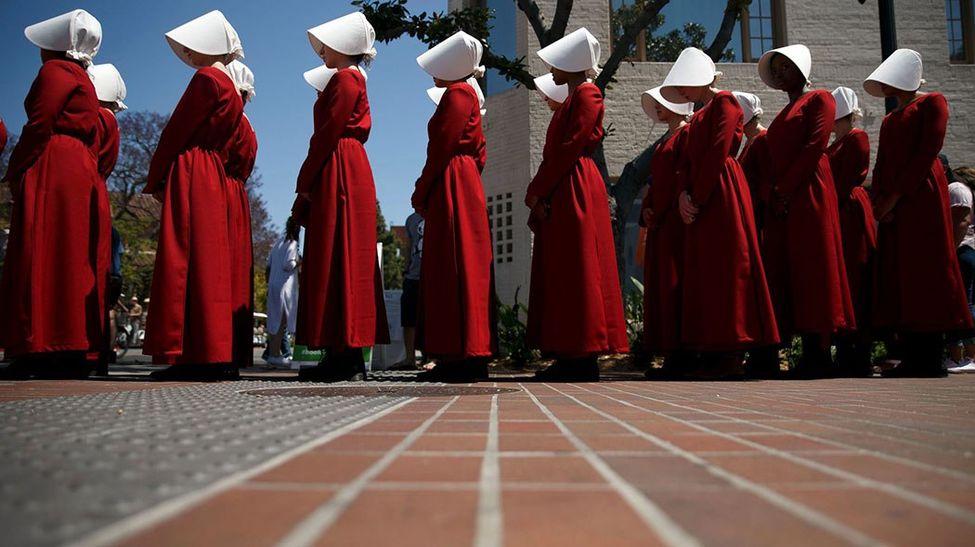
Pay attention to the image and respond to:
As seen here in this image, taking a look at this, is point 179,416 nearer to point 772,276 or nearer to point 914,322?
point 772,276

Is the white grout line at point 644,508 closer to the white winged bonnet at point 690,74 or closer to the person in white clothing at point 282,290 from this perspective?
the white winged bonnet at point 690,74

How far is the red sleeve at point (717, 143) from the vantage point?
4676 millimetres

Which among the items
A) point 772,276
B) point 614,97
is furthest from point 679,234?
point 614,97

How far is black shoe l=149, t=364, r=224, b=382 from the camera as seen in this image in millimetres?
4305

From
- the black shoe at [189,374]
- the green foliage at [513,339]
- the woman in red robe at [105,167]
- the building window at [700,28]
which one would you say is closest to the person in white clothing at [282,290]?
the green foliage at [513,339]

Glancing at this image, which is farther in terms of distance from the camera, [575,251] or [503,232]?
[503,232]

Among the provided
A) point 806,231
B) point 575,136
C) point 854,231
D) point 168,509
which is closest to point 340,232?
point 575,136

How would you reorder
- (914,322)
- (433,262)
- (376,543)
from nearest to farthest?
(376,543) → (433,262) → (914,322)

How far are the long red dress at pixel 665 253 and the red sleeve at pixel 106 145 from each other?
4020 millimetres

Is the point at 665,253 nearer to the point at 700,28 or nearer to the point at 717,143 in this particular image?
the point at 717,143

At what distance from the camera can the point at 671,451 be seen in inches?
53.1

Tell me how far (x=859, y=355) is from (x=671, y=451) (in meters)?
4.61

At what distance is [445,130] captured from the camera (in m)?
4.44

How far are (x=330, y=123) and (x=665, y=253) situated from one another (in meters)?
2.54
